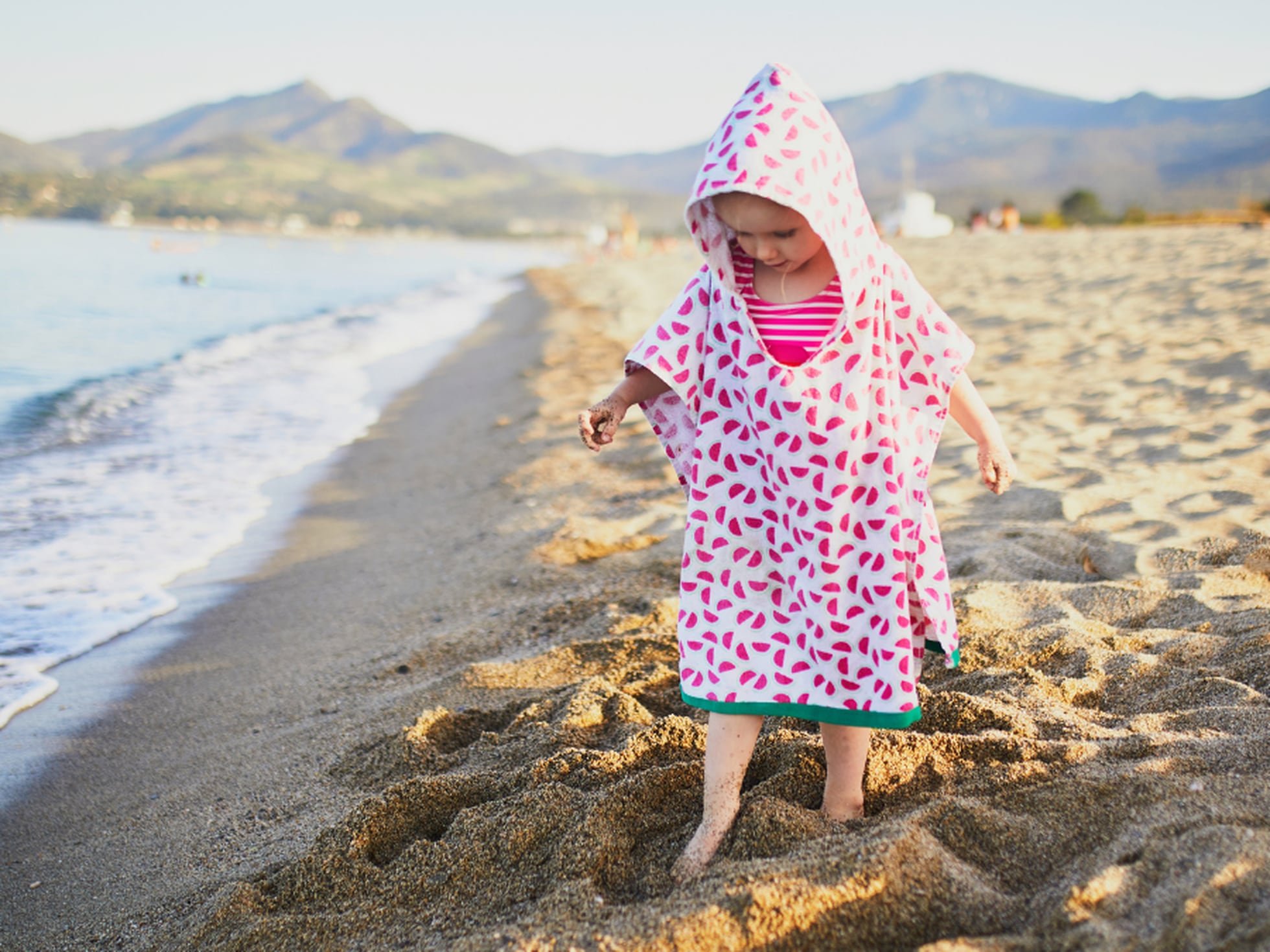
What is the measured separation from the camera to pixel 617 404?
1.96m

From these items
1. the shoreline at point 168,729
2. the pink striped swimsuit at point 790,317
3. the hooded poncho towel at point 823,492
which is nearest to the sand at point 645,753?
the shoreline at point 168,729

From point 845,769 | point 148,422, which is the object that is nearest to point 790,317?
point 845,769

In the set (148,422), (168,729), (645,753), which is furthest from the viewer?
(148,422)

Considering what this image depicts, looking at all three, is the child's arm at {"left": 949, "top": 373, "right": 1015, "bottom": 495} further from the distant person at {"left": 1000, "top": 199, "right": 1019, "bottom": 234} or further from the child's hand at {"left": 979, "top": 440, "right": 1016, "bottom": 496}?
the distant person at {"left": 1000, "top": 199, "right": 1019, "bottom": 234}

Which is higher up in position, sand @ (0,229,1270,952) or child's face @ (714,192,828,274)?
child's face @ (714,192,828,274)

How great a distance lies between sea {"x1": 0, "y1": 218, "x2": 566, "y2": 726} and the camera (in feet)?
13.1

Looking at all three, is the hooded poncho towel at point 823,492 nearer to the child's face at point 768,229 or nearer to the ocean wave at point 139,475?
the child's face at point 768,229

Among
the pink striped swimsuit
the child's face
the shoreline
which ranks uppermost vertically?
the child's face

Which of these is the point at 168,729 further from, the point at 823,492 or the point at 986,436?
the point at 986,436

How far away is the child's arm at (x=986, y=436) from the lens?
1.87 m

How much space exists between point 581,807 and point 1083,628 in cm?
157

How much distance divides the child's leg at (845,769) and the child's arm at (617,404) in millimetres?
731

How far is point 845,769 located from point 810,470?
592 millimetres

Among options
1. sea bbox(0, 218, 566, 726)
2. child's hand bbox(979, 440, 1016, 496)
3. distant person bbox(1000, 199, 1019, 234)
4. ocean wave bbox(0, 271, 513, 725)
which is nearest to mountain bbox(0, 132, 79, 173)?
sea bbox(0, 218, 566, 726)
